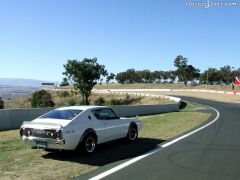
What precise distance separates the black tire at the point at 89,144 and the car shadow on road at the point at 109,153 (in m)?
0.15

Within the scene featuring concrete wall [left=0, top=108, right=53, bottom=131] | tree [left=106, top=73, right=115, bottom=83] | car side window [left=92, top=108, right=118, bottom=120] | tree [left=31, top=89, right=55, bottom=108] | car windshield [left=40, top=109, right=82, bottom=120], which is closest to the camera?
car windshield [left=40, top=109, right=82, bottom=120]

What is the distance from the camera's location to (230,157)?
1038cm

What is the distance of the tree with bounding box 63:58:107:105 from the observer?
7212cm

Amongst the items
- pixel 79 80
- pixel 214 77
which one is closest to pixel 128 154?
pixel 79 80

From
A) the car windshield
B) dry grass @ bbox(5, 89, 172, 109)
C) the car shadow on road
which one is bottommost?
dry grass @ bbox(5, 89, 172, 109)

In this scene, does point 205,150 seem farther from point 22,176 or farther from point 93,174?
point 22,176

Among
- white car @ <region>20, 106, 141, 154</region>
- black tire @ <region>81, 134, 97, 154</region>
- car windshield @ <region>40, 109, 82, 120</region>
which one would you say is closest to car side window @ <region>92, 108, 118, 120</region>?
white car @ <region>20, 106, 141, 154</region>

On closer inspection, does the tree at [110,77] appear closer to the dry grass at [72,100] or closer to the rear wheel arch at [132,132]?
the dry grass at [72,100]

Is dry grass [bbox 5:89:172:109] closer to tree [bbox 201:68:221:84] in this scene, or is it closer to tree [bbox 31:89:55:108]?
tree [bbox 31:89:55:108]

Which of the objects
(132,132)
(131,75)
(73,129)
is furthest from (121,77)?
(73,129)

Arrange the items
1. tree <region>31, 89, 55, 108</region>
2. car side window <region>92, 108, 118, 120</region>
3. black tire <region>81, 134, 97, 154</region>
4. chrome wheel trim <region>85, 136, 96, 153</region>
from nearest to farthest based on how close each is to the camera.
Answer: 1. black tire <region>81, 134, 97, 154</region>
2. chrome wheel trim <region>85, 136, 96, 153</region>
3. car side window <region>92, 108, 118, 120</region>
4. tree <region>31, 89, 55, 108</region>

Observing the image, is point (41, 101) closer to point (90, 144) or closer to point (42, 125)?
point (90, 144)

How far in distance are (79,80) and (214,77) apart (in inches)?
3605

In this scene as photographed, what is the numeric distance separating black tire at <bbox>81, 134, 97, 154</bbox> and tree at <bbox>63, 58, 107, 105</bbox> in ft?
200
